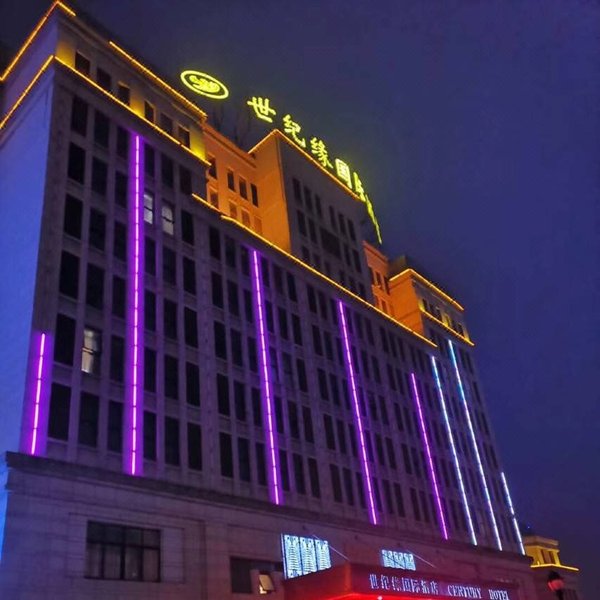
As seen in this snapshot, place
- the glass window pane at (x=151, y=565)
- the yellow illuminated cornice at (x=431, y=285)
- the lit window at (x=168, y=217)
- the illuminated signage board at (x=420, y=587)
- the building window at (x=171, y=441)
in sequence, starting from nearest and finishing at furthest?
1. the glass window pane at (x=151, y=565)
2. the illuminated signage board at (x=420, y=587)
3. the building window at (x=171, y=441)
4. the lit window at (x=168, y=217)
5. the yellow illuminated cornice at (x=431, y=285)

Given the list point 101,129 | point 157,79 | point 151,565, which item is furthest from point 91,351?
point 157,79

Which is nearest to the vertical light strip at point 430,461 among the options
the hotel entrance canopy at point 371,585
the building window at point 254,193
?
the hotel entrance canopy at point 371,585

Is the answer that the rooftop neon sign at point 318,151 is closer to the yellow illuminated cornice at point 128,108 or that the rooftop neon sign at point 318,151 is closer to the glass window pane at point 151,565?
the yellow illuminated cornice at point 128,108

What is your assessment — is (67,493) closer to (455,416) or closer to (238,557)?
(238,557)

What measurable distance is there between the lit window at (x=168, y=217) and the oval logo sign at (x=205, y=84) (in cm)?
1270

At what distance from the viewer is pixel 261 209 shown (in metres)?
45.7

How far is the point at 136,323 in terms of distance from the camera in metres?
28.4

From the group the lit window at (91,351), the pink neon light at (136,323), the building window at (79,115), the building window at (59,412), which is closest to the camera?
the building window at (59,412)

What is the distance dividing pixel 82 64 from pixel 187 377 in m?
17.2

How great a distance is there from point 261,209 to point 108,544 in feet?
90.0

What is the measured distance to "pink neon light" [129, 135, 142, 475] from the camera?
25609 mm

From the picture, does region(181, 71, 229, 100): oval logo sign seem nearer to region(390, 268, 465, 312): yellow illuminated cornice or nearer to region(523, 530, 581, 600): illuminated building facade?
region(390, 268, 465, 312): yellow illuminated cornice

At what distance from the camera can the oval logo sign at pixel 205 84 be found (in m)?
43.5

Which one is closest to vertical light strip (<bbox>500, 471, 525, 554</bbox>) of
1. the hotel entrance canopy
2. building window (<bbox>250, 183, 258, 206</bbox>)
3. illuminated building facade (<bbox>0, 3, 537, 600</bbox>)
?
illuminated building facade (<bbox>0, 3, 537, 600</bbox>)
